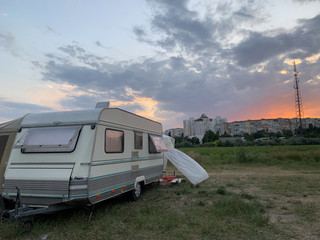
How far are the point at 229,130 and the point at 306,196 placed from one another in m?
117

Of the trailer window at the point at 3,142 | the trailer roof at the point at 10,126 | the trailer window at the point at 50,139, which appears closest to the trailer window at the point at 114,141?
the trailer window at the point at 50,139

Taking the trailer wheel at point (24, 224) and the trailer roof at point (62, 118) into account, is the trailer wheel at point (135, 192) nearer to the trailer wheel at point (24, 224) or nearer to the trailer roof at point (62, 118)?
the trailer roof at point (62, 118)

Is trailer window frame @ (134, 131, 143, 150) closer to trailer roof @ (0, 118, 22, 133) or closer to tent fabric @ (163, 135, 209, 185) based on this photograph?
tent fabric @ (163, 135, 209, 185)

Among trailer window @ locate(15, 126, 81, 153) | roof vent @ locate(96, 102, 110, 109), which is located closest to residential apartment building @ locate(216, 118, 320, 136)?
roof vent @ locate(96, 102, 110, 109)

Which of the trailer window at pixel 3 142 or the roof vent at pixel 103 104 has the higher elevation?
the roof vent at pixel 103 104

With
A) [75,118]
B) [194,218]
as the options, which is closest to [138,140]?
[75,118]

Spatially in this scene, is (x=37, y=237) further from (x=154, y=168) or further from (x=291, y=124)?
(x=291, y=124)

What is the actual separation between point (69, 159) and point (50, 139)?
80 centimetres

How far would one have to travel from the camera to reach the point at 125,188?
21.9 feet

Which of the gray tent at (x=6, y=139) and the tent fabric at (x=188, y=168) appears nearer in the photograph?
the gray tent at (x=6, y=139)

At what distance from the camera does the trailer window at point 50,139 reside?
17.7 feet

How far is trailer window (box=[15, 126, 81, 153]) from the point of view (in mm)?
5407

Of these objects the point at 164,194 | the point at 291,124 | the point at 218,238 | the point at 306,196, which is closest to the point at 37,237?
the point at 218,238

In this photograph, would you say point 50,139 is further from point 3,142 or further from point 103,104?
point 3,142
